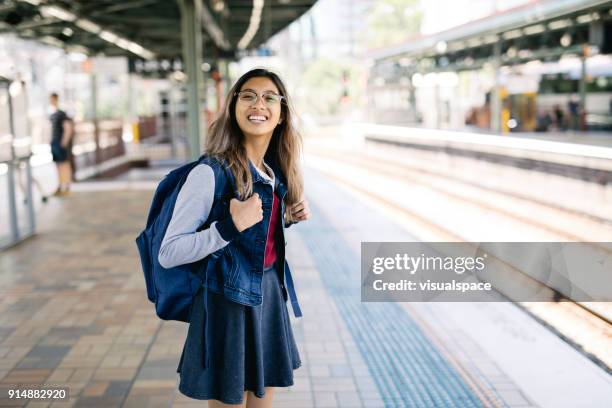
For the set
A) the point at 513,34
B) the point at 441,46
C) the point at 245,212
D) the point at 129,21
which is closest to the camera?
the point at 245,212

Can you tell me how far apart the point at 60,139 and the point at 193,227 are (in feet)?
36.8

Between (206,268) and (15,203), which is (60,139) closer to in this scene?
(15,203)

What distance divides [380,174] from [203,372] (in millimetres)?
17823

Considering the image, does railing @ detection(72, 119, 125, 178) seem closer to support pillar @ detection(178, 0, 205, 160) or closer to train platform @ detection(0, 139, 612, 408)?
support pillar @ detection(178, 0, 205, 160)

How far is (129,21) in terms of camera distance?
49.3 feet

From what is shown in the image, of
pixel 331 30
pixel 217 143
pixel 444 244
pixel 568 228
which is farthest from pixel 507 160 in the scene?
pixel 331 30

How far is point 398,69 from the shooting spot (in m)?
31.7

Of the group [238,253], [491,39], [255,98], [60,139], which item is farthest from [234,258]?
[491,39]

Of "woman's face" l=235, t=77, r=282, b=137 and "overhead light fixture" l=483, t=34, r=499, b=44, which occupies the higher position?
"overhead light fixture" l=483, t=34, r=499, b=44

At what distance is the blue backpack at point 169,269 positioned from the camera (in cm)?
225

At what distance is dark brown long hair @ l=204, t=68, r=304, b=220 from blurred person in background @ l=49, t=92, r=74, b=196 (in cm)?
1073

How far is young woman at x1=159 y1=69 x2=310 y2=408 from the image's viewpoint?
217 centimetres

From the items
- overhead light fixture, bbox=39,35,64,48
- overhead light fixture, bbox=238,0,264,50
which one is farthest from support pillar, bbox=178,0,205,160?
overhead light fixture, bbox=39,35,64,48

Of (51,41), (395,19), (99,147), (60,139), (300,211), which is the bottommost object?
(99,147)
